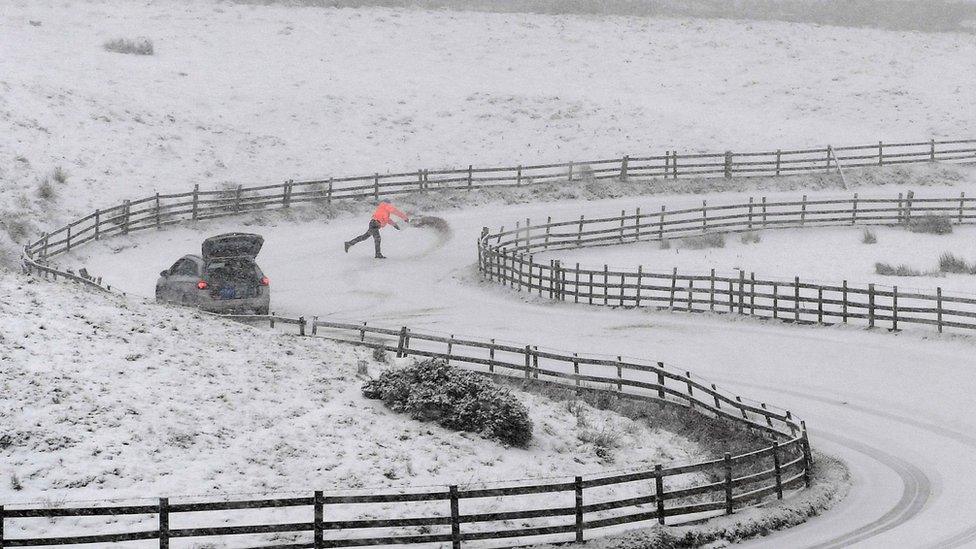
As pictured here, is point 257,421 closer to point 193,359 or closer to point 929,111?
point 193,359

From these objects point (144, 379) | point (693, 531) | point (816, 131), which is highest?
point (816, 131)

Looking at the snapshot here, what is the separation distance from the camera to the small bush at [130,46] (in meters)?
61.4

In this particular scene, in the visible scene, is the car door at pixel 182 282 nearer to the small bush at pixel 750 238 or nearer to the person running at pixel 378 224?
the person running at pixel 378 224

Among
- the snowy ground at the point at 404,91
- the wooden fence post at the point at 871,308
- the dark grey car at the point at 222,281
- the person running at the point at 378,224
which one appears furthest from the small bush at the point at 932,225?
the dark grey car at the point at 222,281

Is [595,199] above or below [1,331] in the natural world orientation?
above

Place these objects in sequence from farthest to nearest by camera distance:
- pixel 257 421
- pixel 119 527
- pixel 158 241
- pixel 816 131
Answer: pixel 816 131, pixel 158 241, pixel 257 421, pixel 119 527

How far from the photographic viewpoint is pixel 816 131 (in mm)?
57406

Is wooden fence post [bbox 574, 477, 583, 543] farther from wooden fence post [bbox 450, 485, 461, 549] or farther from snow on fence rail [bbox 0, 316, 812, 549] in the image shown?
wooden fence post [bbox 450, 485, 461, 549]

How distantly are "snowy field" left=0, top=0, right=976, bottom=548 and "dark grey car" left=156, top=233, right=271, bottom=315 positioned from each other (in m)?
2.48

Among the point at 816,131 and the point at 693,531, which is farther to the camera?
the point at 816,131

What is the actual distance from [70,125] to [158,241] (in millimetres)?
10990

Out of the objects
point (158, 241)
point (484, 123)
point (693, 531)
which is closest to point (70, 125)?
point (158, 241)

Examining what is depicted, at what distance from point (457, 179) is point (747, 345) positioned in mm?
23063

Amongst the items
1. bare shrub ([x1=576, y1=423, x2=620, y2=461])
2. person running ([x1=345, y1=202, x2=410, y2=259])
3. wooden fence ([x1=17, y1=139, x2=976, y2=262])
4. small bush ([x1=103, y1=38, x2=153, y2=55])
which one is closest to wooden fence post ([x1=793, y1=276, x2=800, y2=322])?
bare shrub ([x1=576, y1=423, x2=620, y2=461])
